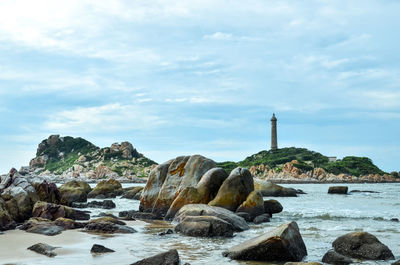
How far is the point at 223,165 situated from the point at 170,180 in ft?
405

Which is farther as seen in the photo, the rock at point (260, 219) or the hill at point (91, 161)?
the hill at point (91, 161)

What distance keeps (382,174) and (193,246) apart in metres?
137

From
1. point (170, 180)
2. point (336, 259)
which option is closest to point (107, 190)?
point (170, 180)

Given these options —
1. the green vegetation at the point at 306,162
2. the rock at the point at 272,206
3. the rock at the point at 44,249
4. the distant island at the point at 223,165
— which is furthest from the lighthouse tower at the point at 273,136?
the rock at the point at 44,249

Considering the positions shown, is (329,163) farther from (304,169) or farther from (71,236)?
(71,236)

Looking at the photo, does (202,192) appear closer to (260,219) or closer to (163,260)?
(260,219)

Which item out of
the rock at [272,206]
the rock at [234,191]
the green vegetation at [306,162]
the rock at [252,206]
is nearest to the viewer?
the rock at [252,206]

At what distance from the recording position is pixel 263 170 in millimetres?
141125

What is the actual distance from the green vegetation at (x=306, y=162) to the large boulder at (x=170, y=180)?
361 ft

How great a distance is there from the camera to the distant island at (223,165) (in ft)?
437

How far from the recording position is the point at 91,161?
176375mm

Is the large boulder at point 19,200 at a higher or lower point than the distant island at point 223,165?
lower

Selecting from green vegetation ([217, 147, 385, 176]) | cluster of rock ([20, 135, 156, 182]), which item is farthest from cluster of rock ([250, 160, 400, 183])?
cluster of rock ([20, 135, 156, 182])

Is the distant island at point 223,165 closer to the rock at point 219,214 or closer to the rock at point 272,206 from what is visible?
the rock at point 272,206
